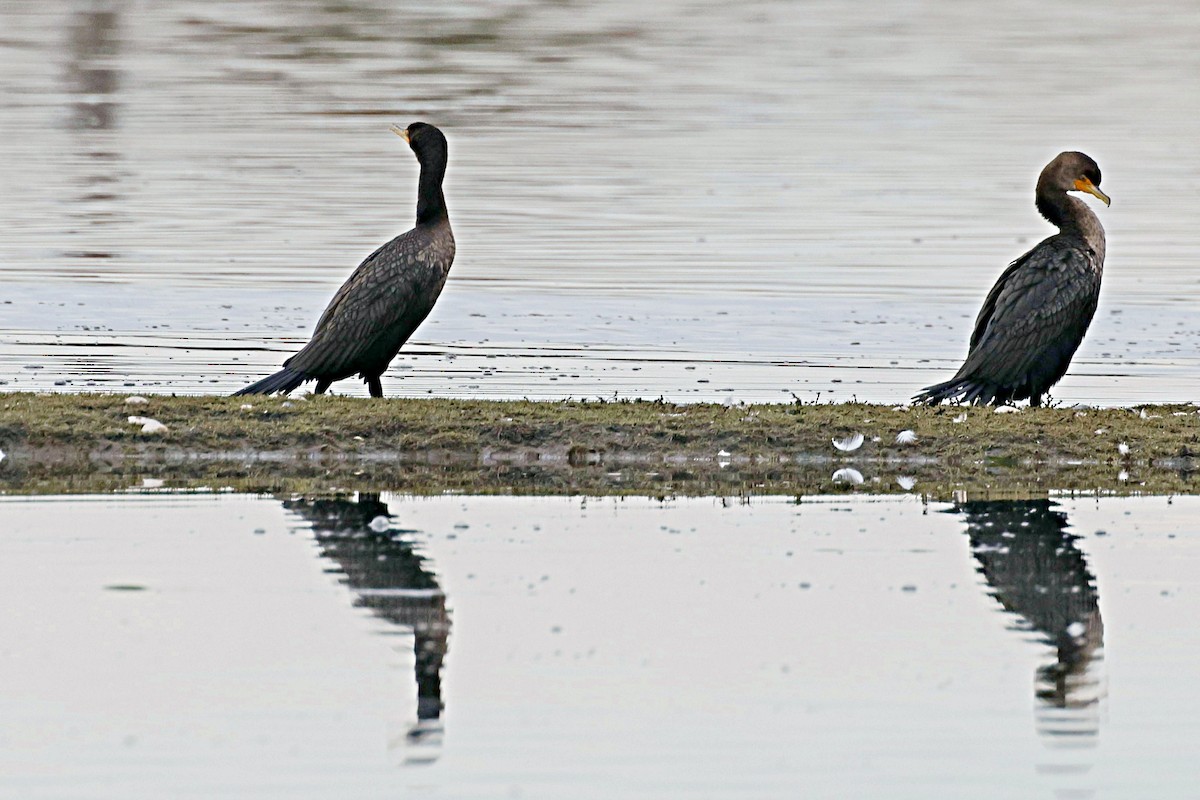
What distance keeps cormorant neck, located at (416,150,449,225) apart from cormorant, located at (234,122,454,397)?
21 centimetres

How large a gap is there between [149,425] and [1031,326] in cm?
478

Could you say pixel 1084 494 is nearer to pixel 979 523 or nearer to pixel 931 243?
pixel 979 523

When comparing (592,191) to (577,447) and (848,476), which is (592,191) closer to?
(577,447)

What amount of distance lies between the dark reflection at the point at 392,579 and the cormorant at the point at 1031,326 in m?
4.17

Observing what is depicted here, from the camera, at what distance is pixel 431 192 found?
542 inches

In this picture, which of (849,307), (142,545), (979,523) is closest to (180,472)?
(142,545)

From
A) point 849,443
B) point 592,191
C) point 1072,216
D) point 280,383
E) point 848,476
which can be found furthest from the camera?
point 592,191

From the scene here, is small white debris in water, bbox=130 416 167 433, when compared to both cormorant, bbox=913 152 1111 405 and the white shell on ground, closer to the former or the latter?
the white shell on ground

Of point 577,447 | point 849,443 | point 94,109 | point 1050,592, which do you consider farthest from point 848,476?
point 94,109

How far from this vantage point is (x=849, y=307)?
64.6 feet

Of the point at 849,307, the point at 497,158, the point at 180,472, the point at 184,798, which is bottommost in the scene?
the point at 497,158

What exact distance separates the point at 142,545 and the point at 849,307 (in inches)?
454

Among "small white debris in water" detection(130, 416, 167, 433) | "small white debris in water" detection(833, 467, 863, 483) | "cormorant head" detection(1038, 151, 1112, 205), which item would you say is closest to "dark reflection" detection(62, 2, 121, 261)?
"small white debris in water" detection(130, 416, 167, 433)

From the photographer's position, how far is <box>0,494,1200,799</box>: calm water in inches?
244
